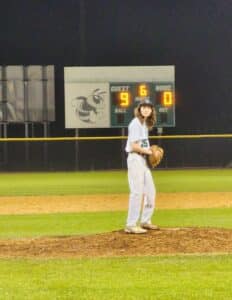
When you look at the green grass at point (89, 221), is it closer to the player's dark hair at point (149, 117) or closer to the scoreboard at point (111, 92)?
the player's dark hair at point (149, 117)

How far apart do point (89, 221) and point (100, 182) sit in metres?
9.25

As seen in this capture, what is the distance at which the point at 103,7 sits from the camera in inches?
1025

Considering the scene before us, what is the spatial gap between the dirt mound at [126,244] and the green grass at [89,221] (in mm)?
1304

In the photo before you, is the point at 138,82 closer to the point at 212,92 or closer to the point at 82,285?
the point at 212,92

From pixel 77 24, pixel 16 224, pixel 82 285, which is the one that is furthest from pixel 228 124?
pixel 82 285

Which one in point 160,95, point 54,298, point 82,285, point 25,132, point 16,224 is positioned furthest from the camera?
point 25,132

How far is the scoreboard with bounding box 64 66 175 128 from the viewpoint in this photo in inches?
895

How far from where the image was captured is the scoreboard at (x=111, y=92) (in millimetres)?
22734

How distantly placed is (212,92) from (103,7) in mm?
4661

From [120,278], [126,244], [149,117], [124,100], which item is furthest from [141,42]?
[120,278]

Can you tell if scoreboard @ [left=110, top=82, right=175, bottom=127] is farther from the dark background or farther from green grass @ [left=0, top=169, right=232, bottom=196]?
the dark background

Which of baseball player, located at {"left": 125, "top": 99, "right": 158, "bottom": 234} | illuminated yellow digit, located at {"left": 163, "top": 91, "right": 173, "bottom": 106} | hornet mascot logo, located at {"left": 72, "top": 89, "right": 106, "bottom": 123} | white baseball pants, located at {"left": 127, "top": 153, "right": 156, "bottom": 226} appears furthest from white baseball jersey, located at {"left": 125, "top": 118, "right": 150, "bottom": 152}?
hornet mascot logo, located at {"left": 72, "top": 89, "right": 106, "bottom": 123}

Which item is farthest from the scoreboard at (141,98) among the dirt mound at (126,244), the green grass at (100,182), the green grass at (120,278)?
the green grass at (120,278)

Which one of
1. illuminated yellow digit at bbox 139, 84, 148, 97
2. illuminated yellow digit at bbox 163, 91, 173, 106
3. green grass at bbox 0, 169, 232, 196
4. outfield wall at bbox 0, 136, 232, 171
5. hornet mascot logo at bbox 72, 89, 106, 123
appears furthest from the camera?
outfield wall at bbox 0, 136, 232, 171
